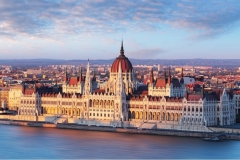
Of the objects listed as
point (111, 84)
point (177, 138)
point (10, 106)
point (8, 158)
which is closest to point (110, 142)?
point (177, 138)

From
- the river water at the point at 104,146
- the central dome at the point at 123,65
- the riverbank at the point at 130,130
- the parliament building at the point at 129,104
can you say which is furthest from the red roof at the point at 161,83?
the river water at the point at 104,146

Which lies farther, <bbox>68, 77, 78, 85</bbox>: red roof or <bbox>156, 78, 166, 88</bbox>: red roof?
<bbox>68, 77, 78, 85</bbox>: red roof

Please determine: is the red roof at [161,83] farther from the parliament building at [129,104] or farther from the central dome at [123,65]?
the central dome at [123,65]

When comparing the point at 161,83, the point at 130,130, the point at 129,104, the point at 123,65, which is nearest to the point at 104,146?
the point at 130,130

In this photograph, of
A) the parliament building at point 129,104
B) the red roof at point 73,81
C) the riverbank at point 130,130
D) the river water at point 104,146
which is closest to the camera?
the river water at point 104,146

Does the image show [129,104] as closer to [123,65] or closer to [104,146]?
[123,65]

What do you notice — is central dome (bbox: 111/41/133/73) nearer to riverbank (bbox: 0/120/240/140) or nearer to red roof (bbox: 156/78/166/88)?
red roof (bbox: 156/78/166/88)

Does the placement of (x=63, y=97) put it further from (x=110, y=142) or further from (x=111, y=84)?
(x=110, y=142)

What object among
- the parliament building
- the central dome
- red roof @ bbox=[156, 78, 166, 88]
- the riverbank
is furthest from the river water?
the central dome
